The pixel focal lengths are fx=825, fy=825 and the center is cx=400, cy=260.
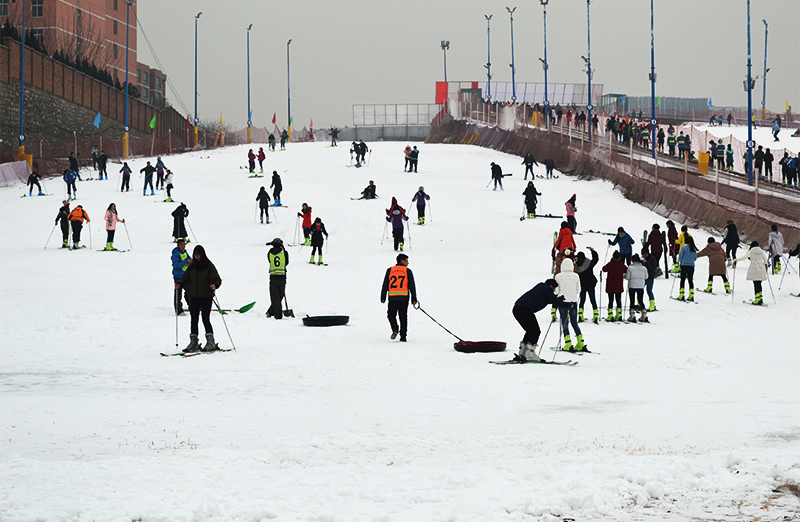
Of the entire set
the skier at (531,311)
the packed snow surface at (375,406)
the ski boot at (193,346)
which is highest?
the skier at (531,311)

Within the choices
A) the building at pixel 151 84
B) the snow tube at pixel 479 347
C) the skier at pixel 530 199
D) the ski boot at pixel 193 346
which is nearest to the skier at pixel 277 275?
the ski boot at pixel 193 346

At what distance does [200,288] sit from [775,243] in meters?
16.7

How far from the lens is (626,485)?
5.77m

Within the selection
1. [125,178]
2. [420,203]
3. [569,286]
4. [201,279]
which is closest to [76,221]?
[420,203]

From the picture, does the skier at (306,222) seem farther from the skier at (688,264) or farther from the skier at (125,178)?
the skier at (125,178)

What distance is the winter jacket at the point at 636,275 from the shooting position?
15719 mm

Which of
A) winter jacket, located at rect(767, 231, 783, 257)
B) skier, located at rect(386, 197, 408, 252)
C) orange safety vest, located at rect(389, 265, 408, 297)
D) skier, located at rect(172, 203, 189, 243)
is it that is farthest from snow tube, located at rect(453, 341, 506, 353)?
skier, located at rect(172, 203, 189, 243)

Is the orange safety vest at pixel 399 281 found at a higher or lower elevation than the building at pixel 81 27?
lower

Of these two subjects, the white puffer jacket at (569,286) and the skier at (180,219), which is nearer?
the white puffer jacket at (569,286)

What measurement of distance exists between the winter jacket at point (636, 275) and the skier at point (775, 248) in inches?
329

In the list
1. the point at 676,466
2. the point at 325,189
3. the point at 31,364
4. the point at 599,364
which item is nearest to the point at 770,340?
the point at 599,364

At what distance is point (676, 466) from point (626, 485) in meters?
0.55

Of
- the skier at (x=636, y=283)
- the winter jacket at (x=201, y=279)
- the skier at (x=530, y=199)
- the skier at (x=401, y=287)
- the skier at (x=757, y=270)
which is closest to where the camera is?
the winter jacket at (x=201, y=279)

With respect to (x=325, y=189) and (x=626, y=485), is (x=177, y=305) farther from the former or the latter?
(x=325, y=189)
